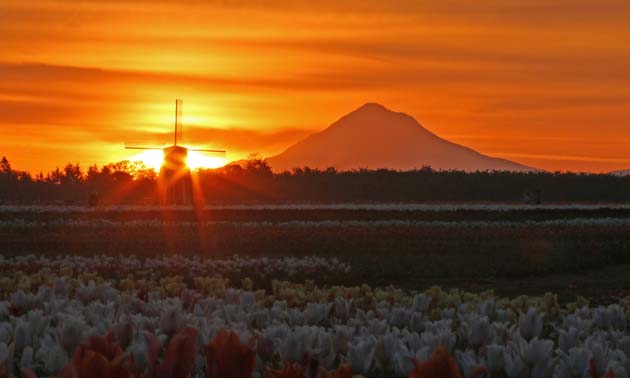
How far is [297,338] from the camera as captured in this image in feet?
18.5

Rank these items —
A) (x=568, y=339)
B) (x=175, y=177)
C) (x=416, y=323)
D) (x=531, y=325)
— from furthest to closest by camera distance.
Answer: (x=175, y=177) → (x=416, y=323) → (x=531, y=325) → (x=568, y=339)

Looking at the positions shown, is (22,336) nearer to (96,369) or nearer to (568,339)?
(96,369)

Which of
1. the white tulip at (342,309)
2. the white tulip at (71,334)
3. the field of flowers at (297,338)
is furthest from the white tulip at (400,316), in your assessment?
the white tulip at (71,334)

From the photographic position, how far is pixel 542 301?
8.90 meters

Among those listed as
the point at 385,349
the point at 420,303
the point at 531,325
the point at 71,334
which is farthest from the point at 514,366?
the point at 420,303

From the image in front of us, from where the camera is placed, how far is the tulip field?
541 cm

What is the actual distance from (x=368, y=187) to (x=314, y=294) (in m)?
66.8

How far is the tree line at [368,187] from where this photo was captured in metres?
75.1

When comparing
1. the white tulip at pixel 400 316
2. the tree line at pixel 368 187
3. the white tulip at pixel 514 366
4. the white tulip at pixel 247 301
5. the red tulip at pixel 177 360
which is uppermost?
the tree line at pixel 368 187

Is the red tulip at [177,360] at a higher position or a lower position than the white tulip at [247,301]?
higher

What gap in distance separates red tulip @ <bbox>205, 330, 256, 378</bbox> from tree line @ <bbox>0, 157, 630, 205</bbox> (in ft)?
227

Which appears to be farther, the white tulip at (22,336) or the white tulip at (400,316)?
the white tulip at (400,316)

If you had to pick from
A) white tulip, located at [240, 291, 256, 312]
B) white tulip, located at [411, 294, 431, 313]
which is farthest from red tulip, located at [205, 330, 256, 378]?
white tulip, located at [411, 294, 431, 313]

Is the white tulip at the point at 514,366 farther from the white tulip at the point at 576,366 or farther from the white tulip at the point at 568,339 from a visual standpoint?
the white tulip at the point at 568,339
